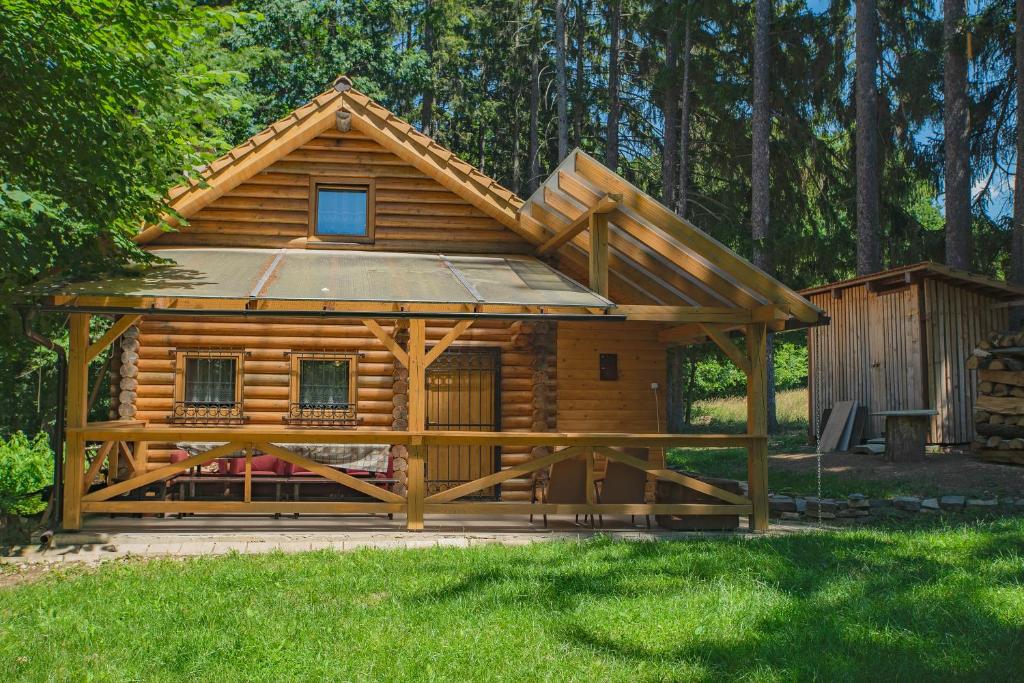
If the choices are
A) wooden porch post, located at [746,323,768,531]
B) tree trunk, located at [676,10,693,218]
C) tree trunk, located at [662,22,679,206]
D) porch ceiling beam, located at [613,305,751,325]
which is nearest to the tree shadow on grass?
wooden porch post, located at [746,323,768,531]

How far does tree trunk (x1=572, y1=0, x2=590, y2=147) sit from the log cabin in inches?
575

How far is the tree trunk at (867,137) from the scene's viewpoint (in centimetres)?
1850

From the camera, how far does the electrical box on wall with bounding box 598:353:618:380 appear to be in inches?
504

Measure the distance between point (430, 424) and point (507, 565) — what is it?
538 centimetres

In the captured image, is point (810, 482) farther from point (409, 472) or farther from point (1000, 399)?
point (409, 472)

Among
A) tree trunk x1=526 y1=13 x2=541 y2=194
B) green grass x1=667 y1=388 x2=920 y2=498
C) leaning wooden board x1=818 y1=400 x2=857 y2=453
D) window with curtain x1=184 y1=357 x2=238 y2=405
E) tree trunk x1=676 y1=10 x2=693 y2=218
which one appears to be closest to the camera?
window with curtain x1=184 y1=357 x2=238 y2=405

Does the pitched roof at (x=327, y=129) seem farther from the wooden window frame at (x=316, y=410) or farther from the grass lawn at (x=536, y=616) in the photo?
the grass lawn at (x=536, y=616)

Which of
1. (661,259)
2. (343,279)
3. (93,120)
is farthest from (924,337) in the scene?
(93,120)

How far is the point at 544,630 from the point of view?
5.58m

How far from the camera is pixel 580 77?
89.4 ft

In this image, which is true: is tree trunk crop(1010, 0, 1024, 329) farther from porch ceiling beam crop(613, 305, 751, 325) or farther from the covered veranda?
porch ceiling beam crop(613, 305, 751, 325)

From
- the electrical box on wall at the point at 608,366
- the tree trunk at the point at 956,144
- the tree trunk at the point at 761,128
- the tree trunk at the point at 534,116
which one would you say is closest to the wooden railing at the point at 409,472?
the electrical box on wall at the point at 608,366

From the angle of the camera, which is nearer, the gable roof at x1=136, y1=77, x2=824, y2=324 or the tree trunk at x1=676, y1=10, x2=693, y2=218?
the gable roof at x1=136, y1=77, x2=824, y2=324

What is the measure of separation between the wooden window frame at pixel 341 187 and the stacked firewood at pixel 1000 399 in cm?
918
